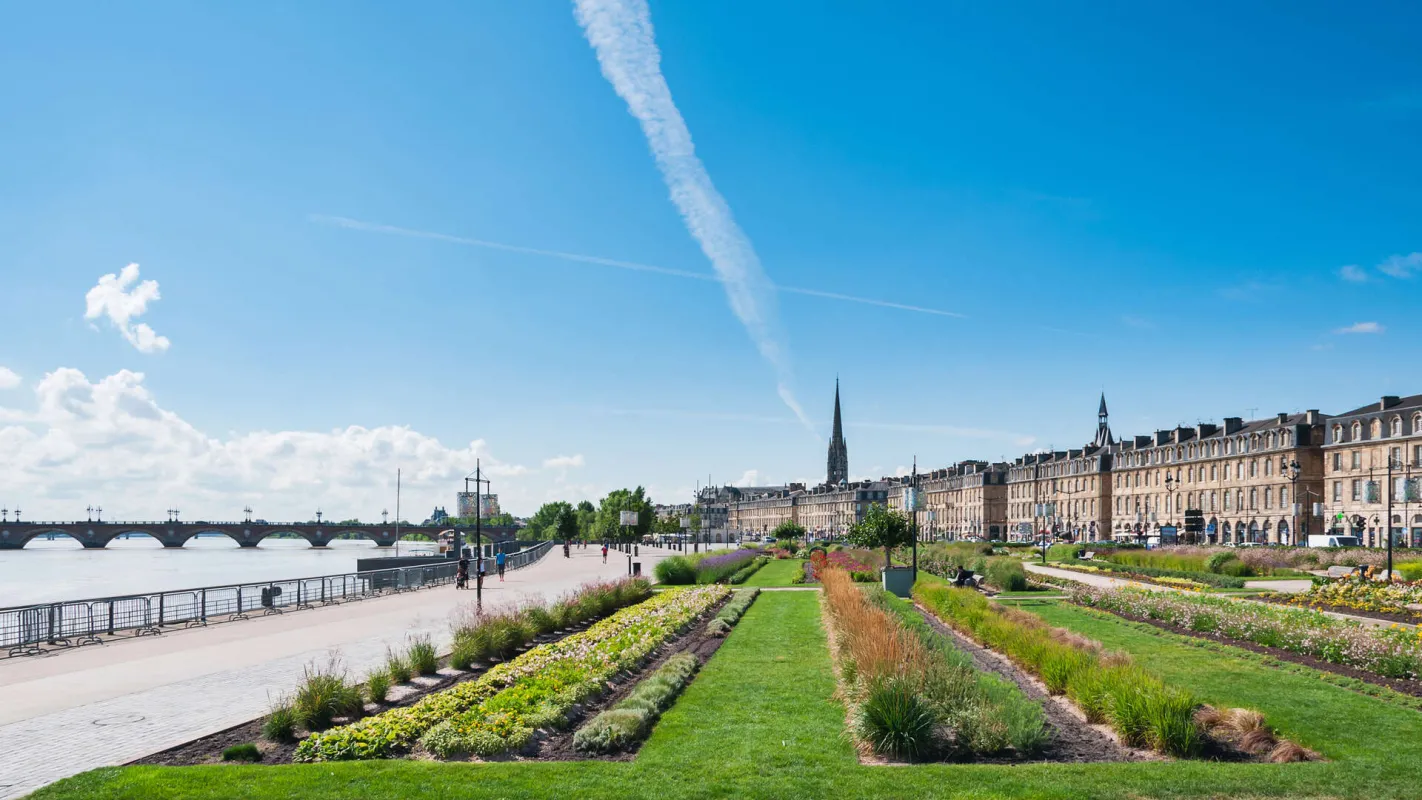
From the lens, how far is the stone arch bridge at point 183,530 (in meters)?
130

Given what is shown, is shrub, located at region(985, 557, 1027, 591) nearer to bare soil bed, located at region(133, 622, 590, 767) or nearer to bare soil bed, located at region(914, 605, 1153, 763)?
bare soil bed, located at region(914, 605, 1153, 763)

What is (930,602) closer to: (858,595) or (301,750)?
(858,595)

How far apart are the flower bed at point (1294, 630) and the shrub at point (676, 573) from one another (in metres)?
18.0

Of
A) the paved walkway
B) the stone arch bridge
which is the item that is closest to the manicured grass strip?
the paved walkway

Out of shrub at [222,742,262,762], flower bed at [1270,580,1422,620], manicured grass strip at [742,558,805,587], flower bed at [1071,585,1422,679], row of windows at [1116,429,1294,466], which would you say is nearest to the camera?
shrub at [222,742,262,762]

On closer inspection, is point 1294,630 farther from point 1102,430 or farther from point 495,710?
point 1102,430

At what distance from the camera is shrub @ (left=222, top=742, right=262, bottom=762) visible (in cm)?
985

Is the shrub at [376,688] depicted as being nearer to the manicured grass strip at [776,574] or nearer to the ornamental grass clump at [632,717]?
the ornamental grass clump at [632,717]

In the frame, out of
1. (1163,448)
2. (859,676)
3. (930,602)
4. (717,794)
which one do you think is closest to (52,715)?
(717,794)

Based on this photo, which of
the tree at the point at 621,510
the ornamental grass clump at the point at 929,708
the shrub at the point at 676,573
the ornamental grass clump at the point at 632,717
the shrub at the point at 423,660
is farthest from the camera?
the tree at the point at 621,510

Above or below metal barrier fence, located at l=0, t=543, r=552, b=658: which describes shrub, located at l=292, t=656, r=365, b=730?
above

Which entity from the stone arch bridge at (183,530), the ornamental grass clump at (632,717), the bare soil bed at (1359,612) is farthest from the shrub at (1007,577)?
the stone arch bridge at (183,530)

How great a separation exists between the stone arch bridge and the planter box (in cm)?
10726

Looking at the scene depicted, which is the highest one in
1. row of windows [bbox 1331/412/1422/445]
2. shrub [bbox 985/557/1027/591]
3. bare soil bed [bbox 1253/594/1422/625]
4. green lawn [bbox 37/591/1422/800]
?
row of windows [bbox 1331/412/1422/445]
